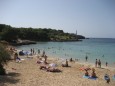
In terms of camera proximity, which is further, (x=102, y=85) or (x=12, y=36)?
(x=12, y=36)

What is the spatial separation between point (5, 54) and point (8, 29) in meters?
61.7

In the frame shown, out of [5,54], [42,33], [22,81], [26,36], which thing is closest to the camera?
[22,81]

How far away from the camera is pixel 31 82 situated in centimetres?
1820

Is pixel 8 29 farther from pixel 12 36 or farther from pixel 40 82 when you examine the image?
pixel 40 82

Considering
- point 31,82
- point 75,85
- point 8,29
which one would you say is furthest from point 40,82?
point 8,29

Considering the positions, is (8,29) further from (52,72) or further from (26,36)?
(52,72)

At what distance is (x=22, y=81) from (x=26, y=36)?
9619 centimetres

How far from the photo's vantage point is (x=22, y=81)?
716 inches

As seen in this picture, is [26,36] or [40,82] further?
[26,36]

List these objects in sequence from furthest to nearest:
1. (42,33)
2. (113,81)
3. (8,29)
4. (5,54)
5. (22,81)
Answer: (42,33) → (8,29) → (113,81) → (5,54) → (22,81)

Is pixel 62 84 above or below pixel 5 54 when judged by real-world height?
below

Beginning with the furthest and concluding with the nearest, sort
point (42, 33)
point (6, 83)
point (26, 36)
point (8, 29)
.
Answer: point (42, 33)
point (26, 36)
point (8, 29)
point (6, 83)

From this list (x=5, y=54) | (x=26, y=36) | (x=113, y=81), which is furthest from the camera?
(x=26, y=36)

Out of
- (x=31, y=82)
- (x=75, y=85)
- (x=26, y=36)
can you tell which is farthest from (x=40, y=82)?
(x=26, y=36)
